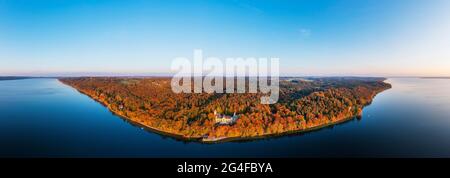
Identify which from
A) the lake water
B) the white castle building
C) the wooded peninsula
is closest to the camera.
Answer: the lake water

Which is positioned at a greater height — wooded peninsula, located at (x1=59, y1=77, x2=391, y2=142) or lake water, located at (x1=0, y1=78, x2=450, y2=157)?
wooded peninsula, located at (x1=59, y1=77, x2=391, y2=142)

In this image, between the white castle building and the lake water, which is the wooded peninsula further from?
the lake water

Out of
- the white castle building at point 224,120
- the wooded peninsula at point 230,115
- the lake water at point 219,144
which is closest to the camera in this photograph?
the lake water at point 219,144

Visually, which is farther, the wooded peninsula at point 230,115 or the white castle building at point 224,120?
the white castle building at point 224,120

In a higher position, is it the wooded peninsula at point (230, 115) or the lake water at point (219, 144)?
the wooded peninsula at point (230, 115)

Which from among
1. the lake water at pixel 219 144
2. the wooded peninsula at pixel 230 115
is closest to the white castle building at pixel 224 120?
the wooded peninsula at pixel 230 115

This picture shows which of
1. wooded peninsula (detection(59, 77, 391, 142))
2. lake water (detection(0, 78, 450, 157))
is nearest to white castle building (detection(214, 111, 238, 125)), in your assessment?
wooded peninsula (detection(59, 77, 391, 142))

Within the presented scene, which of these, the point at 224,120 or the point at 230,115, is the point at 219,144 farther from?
the point at 230,115

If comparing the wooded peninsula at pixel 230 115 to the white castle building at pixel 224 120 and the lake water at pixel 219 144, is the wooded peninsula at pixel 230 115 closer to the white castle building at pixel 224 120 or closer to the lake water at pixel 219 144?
the white castle building at pixel 224 120

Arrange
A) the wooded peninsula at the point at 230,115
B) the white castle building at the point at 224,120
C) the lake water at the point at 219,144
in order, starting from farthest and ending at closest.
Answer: the white castle building at the point at 224,120, the wooded peninsula at the point at 230,115, the lake water at the point at 219,144

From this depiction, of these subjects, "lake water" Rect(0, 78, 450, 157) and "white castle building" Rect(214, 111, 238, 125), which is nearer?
"lake water" Rect(0, 78, 450, 157)

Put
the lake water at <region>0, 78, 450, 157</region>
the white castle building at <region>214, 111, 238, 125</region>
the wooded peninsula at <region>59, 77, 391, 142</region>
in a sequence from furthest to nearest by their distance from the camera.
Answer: the white castle building at <region>214, 111, 238, 125</region> < the wooded peninsula at <region>59, 77, 391, 142</region> < the lake water at <region>0, 78, 450, 157</region>

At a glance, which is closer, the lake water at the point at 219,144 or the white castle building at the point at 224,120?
the lake water at the point at 219,144
